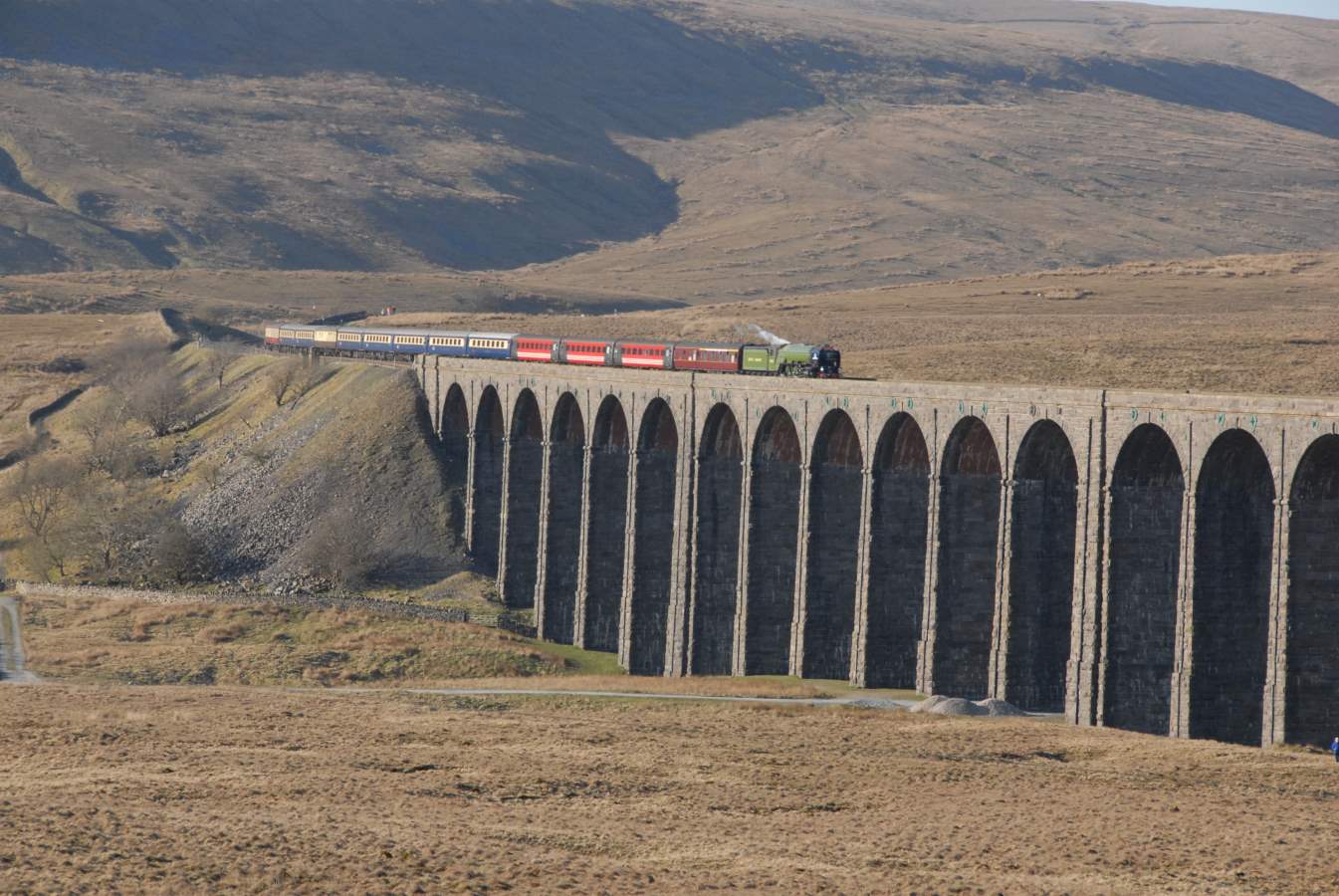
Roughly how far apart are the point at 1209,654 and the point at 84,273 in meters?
170

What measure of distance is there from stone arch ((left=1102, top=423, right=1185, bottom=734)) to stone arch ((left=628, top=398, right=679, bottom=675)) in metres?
23.5

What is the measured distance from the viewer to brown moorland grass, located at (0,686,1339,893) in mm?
32625

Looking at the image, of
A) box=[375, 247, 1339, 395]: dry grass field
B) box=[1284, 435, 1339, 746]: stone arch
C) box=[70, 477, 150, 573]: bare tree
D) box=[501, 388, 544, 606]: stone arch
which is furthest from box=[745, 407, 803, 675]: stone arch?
box=[70, 477, 150, 573]: bare tree

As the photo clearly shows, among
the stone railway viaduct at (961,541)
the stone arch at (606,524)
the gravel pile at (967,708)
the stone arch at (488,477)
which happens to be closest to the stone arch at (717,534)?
the stone railway viaduct at (961,541)

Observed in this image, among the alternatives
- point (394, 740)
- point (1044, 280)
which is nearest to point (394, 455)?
point (394, 740)

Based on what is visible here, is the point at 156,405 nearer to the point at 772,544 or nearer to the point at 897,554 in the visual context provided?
the point at 772,544

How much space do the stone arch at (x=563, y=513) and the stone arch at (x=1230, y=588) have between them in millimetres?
34111

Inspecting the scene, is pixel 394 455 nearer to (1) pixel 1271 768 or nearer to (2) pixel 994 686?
(2) pixel 994 686

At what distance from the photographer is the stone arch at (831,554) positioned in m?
59.2

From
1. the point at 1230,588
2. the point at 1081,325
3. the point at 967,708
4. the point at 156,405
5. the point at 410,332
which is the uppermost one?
the point at 1081,325

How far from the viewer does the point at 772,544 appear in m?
62.5

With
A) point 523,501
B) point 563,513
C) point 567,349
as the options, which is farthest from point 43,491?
point 563,513

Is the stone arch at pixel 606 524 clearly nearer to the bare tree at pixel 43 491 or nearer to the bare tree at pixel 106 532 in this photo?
the bare tree at pixel 106 532

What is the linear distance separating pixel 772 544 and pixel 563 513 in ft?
53.7
